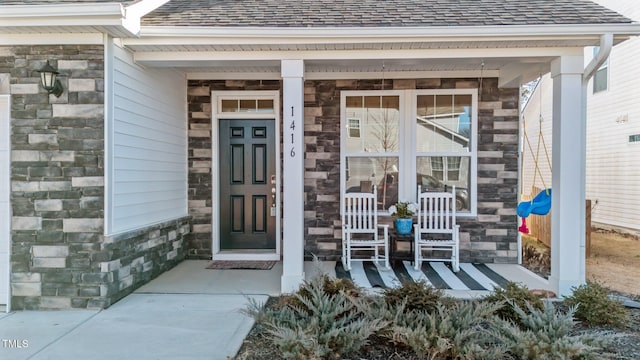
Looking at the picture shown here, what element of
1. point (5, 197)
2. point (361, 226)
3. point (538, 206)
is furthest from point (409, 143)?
point (5, 197)

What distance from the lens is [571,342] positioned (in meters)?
2.59

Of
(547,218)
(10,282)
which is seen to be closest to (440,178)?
(547,218)

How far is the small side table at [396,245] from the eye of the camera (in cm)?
534

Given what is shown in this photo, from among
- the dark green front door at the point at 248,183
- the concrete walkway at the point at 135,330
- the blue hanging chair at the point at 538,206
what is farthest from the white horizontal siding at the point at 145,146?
the blue hanging chair at the point at 538,206

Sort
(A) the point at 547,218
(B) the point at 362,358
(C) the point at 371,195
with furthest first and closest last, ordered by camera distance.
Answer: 1. (A) the point at 547,218
2. (C) the point at 371,195
3. (B) the point at 362,358

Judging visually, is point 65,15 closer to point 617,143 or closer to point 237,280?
point 237,280

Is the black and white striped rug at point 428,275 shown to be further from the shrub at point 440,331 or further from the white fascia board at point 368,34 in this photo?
the white fascia board at point 368,34

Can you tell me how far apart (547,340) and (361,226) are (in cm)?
301

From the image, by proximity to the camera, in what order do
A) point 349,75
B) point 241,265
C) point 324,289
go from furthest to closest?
point 349,75
point 241,265
point 324,289

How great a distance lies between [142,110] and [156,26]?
0.96 m

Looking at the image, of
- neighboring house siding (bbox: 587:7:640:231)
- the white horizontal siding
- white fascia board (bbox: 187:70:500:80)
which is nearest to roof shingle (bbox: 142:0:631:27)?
the white horizontal siding

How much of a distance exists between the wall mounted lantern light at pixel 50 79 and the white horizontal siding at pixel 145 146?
0.47m

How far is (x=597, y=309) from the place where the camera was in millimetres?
3338

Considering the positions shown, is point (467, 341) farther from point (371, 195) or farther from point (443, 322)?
point (371, 195)
